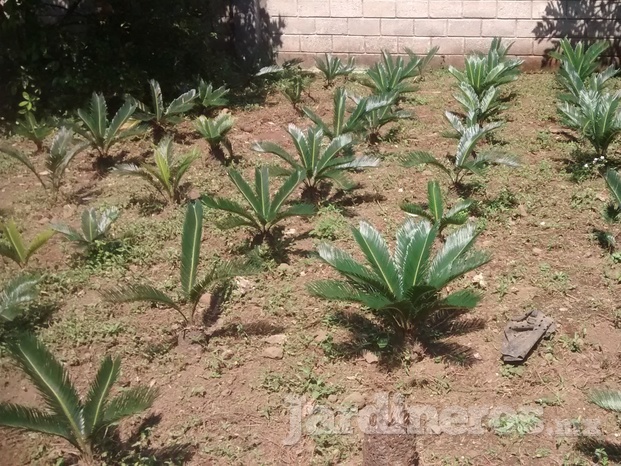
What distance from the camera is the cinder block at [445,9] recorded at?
8.23 metres

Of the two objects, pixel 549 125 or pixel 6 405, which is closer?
pixel 6 405

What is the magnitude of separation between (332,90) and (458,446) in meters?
5.50

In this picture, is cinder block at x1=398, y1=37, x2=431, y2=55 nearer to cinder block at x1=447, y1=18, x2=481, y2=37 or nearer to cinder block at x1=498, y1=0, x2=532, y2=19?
cinder block at x1=447, y1=18, x2=481, y2=37

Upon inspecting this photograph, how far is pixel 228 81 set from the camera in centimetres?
788

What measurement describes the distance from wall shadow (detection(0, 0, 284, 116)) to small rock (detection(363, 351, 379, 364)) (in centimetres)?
426

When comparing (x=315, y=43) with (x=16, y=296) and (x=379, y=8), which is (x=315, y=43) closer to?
(x=379, y=8)

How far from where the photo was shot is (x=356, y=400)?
Answer: 10.7 ft

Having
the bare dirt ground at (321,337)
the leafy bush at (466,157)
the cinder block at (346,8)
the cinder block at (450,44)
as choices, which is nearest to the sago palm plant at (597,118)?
the bare dirt ground at (321,337)

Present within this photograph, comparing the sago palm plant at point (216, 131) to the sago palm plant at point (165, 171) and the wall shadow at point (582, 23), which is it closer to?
the sago palm plant at point (165, 171)

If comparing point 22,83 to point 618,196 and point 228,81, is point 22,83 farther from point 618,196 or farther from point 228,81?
point 618,196

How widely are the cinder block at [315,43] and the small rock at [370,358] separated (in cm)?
600

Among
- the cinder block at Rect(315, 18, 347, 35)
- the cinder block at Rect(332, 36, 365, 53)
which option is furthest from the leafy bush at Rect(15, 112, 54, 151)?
the cinder block at Rect(332, 36, 365, 53)

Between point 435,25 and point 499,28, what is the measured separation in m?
0.81

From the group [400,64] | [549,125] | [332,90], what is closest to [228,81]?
[332,90]
